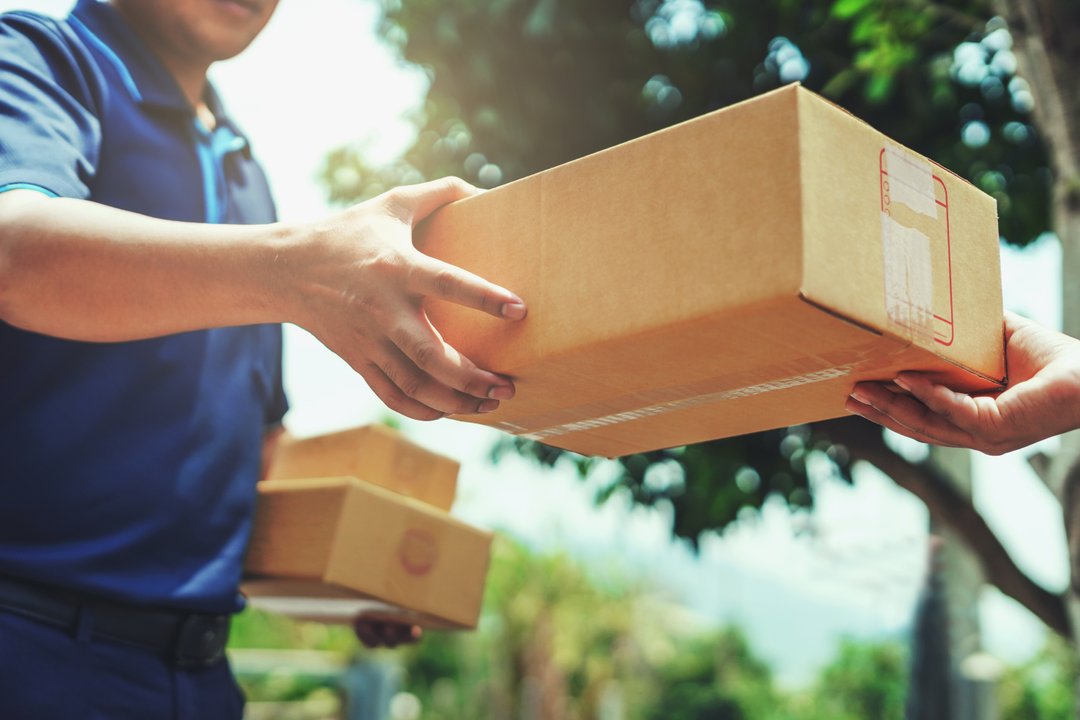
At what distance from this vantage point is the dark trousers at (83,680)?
1229mm

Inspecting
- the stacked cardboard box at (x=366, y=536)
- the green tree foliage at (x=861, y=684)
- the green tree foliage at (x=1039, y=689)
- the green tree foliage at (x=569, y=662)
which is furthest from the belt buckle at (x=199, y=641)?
the green tree foliage at (x=861, y=684)

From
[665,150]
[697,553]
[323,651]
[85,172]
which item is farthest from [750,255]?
[323,651]

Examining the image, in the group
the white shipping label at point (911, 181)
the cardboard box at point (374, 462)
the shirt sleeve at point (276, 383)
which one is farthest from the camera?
the cardboard box at point (374, 462)

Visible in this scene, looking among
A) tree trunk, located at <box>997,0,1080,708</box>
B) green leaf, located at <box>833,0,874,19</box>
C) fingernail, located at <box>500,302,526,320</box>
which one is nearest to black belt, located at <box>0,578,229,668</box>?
fingernail, located at <box>500,302,526,320</box>

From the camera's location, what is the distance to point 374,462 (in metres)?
2.04

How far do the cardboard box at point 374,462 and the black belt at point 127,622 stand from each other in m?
0.54

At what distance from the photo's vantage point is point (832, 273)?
1009mm

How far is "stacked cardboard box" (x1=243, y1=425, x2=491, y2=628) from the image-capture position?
184cm

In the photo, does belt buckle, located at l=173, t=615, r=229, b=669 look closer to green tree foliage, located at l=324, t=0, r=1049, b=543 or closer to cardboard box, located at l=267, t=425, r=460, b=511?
cardboard box, located at l=267, t=425, r=460, b=511

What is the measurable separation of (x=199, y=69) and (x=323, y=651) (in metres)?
15.9

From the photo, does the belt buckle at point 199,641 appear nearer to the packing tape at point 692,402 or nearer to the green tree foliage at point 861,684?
the packing tape at point 692,402

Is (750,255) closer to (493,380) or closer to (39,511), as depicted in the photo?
(493,380)

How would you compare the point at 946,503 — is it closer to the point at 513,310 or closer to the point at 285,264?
the point at 513,310

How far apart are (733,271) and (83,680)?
101cm
